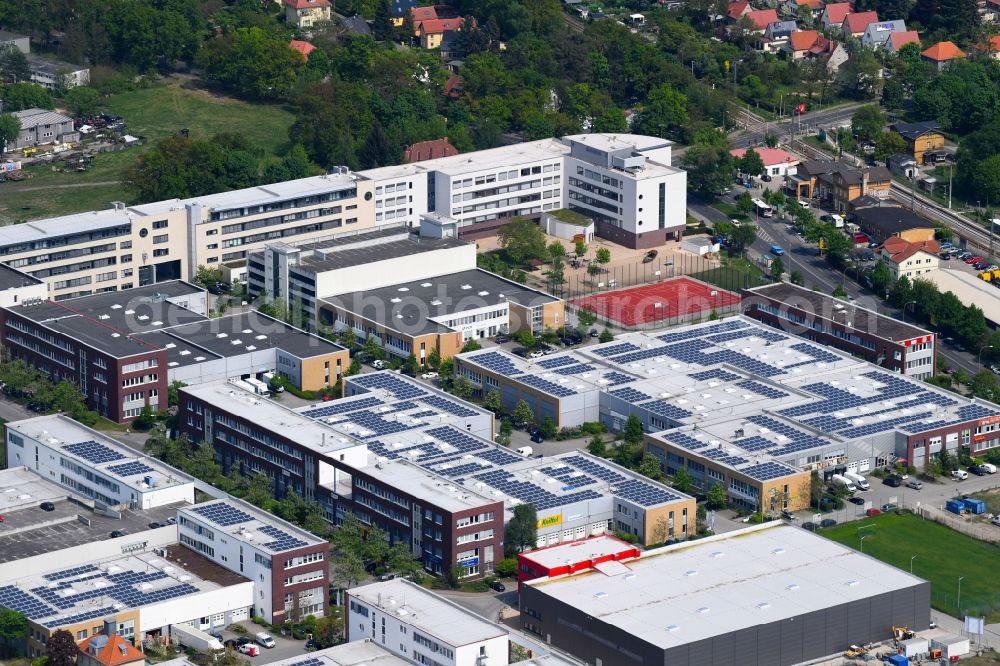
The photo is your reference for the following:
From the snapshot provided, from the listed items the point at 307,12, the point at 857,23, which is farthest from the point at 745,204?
the point at 307,12

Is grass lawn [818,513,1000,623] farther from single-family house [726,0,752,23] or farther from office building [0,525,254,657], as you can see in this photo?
single-family house [726,0,752,23]

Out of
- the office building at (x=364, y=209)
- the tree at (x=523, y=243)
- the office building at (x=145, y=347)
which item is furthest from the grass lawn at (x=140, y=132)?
the tree at (x=523, y=243)

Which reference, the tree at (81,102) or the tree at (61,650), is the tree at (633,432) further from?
the tree at (81,102)

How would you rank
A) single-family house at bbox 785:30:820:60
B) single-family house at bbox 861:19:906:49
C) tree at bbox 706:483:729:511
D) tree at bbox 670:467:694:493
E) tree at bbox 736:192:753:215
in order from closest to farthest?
tree at bbox 706:483:729:511 < tree at bbox 670:467:694:493 < tree at bbox 736:192:753:215 < single-family house at bbox 785:30:820:60 < single-family house at bbox 861:19:906:49

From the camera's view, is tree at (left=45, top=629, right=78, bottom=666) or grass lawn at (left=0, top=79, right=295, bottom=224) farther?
grass lawn at (left=0, top=79, right=295, bottom=224)

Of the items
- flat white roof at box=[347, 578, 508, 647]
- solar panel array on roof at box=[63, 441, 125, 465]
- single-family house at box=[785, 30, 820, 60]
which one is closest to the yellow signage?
flat white roof at box=[347, 578, 508, 647]

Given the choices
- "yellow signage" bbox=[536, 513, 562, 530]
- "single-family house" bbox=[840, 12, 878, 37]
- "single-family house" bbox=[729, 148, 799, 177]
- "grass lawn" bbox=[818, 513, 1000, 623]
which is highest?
"single-family house" bbox=[840, 12, 878, 37]

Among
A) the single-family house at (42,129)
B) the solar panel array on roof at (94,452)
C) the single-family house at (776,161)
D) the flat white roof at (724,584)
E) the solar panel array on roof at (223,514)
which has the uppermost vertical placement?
the single-family house at (42,129)

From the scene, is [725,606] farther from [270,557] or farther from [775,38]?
[775,38]
